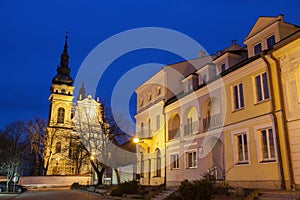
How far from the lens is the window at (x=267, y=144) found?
14.0 m

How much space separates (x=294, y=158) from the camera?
504 inches

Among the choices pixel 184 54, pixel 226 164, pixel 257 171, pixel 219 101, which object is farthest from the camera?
pixel 184 54

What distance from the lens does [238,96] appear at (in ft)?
54.7

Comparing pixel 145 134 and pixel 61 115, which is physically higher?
pixel 61 115

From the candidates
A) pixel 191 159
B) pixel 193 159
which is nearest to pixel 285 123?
pixel 193 159

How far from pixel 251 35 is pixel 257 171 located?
8195 mm

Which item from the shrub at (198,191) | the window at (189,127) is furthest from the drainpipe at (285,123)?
the window at (189,127)

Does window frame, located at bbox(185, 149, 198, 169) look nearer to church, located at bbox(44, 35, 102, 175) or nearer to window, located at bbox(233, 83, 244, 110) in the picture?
window, located at bbox(233, 83, 244, 110)

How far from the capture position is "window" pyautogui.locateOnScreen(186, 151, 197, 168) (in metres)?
20.7

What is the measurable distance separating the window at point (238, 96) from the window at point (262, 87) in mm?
1215

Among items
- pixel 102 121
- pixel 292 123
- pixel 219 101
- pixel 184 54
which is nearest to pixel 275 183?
pixel 292 123

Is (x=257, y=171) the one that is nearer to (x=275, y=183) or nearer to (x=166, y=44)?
(x=275, y=183)

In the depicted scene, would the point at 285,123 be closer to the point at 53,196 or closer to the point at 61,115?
the point at 53,196

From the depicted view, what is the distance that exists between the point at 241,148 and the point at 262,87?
3716 mm
